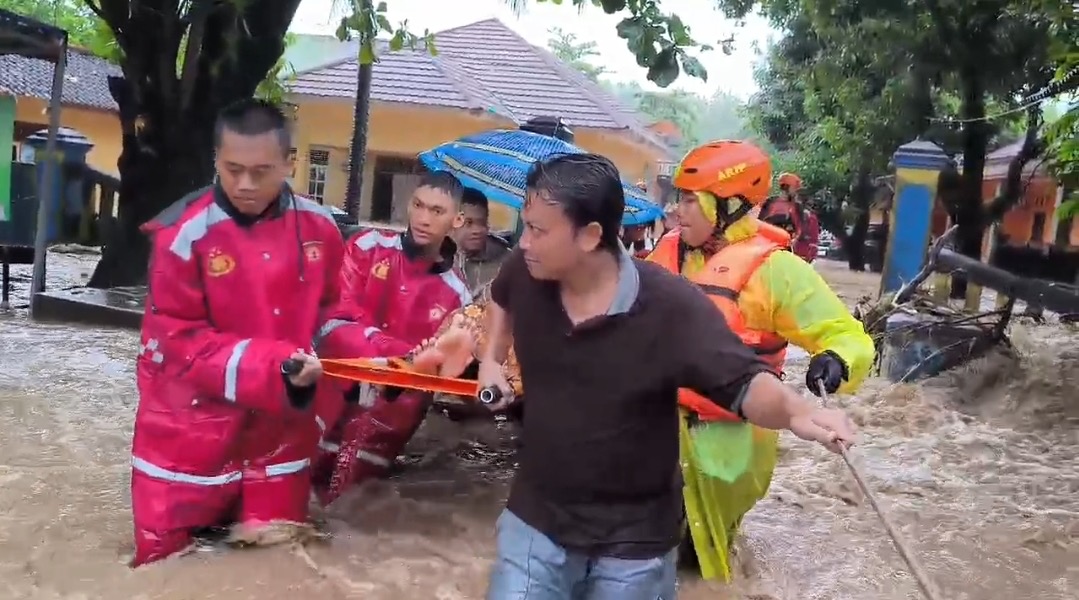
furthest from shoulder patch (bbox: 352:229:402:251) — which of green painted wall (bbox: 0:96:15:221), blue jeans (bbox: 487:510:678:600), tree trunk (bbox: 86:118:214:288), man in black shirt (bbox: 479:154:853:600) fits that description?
green painted wall (bbox: 0:96:15:221)

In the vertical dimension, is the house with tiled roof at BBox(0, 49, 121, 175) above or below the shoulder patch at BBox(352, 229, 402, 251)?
above

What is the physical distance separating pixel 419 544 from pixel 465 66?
19.6 meters

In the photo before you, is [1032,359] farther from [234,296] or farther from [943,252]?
[234,296]

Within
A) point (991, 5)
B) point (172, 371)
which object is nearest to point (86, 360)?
point (172, 371)

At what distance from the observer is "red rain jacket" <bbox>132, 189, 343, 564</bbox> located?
3.34 meters

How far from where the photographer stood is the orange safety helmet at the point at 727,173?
3.79m

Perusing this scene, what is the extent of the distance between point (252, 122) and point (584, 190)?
1.36m

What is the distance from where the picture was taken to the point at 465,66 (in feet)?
75.7

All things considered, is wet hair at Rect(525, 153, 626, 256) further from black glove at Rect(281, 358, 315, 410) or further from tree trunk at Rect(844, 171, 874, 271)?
tree trunk at Rect(844, 171, 874, 271)

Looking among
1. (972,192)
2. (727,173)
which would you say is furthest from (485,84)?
(727,173)

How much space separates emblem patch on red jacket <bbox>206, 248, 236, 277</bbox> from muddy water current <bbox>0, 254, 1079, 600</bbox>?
3.07ft

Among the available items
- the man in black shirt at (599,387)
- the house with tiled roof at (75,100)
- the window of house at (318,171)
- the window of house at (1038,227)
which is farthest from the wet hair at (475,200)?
the window of house at (1038,227)

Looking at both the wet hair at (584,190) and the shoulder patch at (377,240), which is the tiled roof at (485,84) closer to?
the shoulder patch at (377,240)

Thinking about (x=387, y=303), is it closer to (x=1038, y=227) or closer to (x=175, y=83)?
(x=175, y=83)
